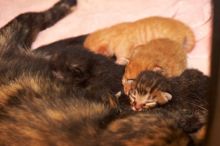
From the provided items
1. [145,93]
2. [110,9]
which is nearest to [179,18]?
[110,9]

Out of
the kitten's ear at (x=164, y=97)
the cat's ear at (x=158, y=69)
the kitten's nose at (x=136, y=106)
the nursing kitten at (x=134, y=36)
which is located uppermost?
the nursing kitten at (x=134, y=36)

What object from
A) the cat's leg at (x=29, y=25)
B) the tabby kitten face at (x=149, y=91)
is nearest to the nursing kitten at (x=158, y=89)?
the tabby kitten face at (x=149, y=91)

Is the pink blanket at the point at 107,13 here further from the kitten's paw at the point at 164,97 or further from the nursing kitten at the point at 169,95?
the kitten's paw at the point at 164,97

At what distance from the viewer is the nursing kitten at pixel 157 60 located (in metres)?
1.61

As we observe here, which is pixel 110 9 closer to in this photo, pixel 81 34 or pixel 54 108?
pixel 81 34

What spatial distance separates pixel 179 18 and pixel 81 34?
1.71 feet

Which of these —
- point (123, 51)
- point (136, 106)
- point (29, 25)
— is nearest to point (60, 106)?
point (136, 106)

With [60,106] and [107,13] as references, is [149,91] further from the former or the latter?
[107,13]

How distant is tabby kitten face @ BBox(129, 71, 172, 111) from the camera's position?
4.89ft

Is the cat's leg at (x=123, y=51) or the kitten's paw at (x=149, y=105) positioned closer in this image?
the kitten's paw at (x=149, y=105)

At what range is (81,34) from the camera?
2027 mm

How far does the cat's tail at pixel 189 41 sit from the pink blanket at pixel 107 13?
0.12ft

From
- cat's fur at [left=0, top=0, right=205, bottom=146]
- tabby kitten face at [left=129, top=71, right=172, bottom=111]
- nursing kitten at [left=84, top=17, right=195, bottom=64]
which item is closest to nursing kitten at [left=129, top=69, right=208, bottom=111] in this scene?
tabby kitten face at [left=129, top=71, right=172, bottom=111]

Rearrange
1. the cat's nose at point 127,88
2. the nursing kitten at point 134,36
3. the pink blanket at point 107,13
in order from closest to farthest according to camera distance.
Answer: the cat's nose at point 127,88 → the nursing kitten at point 134,36 → the pink blanket at point 107,13
